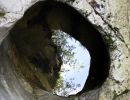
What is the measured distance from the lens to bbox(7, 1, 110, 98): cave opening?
4332 millimetres

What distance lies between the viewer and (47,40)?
4.93 metres

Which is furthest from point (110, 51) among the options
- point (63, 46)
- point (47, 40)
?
point (63, 46)

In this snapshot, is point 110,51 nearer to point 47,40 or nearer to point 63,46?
point 47,40

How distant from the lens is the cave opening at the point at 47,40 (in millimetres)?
4332

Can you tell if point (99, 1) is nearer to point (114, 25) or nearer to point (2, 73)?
point (114, 25)

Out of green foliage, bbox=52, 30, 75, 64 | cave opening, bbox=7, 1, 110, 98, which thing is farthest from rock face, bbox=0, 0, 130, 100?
green foliage, bbox=52, 30, 75, 64

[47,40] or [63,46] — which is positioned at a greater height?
[47,40]

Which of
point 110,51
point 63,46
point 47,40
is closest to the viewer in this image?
point 110,51

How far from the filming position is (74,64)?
19.4ft

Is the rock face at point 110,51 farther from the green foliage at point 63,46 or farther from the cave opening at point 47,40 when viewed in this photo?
the green foliage at point 63,46

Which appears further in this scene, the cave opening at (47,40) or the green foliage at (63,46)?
the green foliage at (63,46)

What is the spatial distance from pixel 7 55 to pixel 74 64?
7.21 ft

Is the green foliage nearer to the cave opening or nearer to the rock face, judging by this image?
the cave opening

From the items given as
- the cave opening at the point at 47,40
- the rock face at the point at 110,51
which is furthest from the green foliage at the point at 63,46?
the rock face at the point at 110,51
